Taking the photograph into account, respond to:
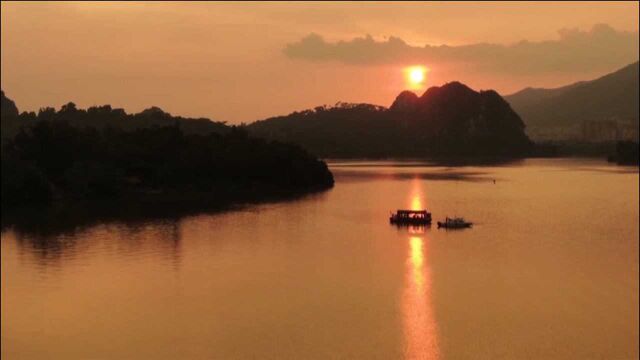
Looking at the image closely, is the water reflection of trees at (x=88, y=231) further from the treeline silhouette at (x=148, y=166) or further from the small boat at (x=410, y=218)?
the small boat at (x=410, y=218)

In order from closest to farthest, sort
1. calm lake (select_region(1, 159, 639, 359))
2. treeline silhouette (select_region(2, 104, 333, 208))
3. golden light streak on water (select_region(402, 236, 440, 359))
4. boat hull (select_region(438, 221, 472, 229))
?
1. golden light streak on water (select_region(402, 236, 440, 359))
2. calm lake (select_region(1, 159, 639, 359))
3. boat hull (select_region(438, 221, 472, 229))
4. treeline silhouette (select_region(2, 104, 333, 208))

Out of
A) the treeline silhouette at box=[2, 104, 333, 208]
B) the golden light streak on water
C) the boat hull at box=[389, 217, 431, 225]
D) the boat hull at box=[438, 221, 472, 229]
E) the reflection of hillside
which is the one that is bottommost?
the golden light streak on water

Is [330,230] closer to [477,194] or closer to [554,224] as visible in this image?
[554,224]

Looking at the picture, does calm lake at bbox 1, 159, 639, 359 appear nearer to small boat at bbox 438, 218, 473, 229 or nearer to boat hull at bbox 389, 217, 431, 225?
boat hull at bbox 389, 217, 431, 225

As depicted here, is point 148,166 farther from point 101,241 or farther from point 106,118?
point 106,118

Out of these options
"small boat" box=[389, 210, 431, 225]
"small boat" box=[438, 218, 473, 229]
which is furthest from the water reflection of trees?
"small boat" box=[438, 218, 473, 229]

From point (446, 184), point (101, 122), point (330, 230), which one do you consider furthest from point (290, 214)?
point (101, 122)
